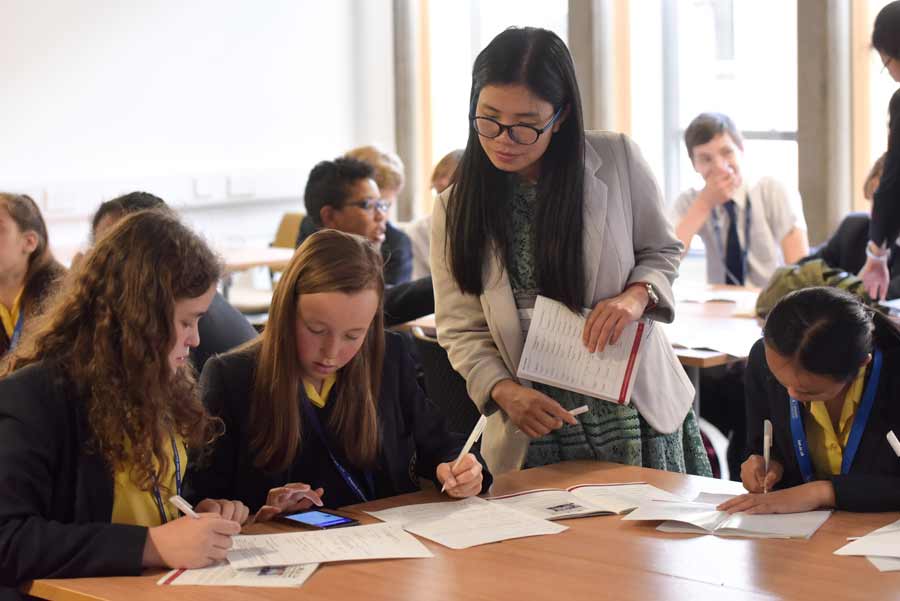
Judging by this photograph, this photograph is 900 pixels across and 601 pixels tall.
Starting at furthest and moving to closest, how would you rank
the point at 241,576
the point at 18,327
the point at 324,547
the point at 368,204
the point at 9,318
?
1. the point at 368,204
2. the point at 9,318
3. the point at 18,327
4. the point at 324,547
5. the point at 241,576

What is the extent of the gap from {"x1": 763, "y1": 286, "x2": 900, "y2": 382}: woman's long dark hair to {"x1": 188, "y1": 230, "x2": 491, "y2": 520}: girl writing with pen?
0.59m

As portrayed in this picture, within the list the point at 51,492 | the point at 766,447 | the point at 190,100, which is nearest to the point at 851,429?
the point at 766,447

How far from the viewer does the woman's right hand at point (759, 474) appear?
2215 mm

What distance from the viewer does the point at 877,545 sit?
1855mm

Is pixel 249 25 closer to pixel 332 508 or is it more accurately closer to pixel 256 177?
pixel 256 177

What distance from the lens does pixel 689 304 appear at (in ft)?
15.6

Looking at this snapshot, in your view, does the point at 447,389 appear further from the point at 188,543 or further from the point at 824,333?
the point at 188,543

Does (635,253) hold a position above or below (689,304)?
above

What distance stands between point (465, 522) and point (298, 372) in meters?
0.42

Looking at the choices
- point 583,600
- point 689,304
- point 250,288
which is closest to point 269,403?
point 583,600

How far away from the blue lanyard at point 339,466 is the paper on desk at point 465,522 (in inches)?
5.5

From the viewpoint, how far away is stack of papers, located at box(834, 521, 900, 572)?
69.9 inches

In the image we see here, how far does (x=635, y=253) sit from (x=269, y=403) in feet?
2.67

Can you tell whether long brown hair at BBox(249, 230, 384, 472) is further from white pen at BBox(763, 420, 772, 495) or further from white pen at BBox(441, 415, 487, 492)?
white pen at BBox(763, 420, 772, 495)
